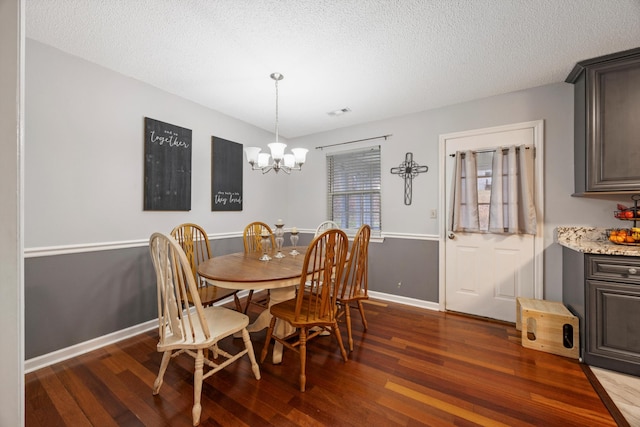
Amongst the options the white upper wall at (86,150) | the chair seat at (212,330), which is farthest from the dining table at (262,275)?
the white upper wall at (86,150)

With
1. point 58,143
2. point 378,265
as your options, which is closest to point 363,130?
point 378,265

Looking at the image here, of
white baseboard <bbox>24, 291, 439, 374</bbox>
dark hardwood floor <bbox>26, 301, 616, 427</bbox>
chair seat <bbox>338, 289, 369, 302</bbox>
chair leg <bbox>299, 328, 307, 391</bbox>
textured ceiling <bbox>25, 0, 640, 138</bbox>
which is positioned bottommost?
dark hardwood floor <bbox>26, 301, 616, 427</bbox>

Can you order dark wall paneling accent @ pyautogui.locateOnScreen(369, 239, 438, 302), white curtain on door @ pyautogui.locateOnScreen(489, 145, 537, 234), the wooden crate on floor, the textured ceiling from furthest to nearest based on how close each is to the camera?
dark wall paneling accent @ pyautogui.locateOnScreen(369, 239, 438, 302)
white curtain on door @ pyautogui.locateOnScreen(489, 145, 537, 234)
the wooden crate on floor
the textured ceiling

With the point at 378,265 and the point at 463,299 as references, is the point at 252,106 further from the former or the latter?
the point at 463,299

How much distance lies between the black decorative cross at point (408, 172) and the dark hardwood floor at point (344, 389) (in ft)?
5.54

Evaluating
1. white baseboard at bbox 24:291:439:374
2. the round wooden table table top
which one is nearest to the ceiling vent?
the round wooden table table top

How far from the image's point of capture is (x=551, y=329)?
2.06 meters

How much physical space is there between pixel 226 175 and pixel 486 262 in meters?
3.20

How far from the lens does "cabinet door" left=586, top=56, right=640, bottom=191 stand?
6.35ft

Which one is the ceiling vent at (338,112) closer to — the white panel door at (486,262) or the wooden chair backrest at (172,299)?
the white panel door at (486,262)

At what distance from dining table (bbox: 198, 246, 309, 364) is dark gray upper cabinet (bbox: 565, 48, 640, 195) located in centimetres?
253

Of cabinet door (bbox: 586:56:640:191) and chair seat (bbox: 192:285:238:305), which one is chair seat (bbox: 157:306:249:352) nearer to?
chair seat (bbox: 192:285:238:305)

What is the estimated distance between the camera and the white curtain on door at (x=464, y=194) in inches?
108

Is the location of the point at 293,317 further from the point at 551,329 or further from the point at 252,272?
the point at 551,329
